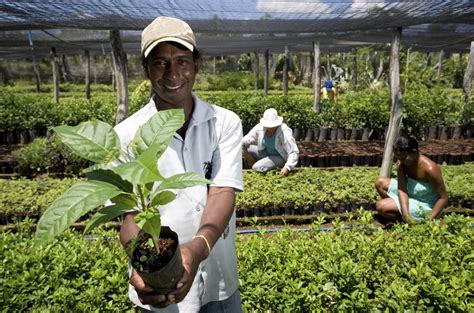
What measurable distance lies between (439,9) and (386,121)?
545 cm

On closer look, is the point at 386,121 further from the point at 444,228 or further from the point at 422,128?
the point at 444,228

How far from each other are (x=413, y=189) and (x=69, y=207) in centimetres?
419

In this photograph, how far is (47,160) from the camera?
6.53 m

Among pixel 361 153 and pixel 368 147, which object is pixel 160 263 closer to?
pixel 361 153

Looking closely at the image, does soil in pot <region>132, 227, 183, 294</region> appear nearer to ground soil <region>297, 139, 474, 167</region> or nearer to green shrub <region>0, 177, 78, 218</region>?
green shrub <region>0, 177, 78, 218</region>

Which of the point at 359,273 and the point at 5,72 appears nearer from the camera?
the point at 359,273

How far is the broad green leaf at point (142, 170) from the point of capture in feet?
3.06

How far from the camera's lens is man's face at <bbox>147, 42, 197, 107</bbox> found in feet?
4.61

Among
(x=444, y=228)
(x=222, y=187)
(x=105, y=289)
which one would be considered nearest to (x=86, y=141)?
(x=222, y=187)

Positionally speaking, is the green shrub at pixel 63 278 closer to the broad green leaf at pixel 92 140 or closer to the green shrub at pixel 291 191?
the broad green leaf at pixel 92 140

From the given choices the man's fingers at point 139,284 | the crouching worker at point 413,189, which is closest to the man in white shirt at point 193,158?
the man's fingers at point 139,284

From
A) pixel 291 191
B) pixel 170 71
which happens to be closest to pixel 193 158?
pixel 170 71

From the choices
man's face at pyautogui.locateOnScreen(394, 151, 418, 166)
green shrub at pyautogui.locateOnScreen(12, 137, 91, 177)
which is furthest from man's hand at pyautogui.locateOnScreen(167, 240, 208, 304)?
green shrub at pyautogui.locateOnScreen(12, 137, 91, 177)

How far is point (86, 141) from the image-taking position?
109 cm
